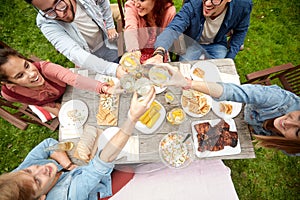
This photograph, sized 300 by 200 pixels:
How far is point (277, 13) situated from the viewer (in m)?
2.96

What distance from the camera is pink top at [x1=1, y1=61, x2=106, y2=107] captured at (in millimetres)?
1583

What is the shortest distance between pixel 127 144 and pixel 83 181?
0.31 meters

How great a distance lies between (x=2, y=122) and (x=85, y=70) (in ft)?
4.67

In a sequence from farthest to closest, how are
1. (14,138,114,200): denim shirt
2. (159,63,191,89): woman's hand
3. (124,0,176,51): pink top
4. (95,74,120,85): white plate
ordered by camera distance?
1. (124,0,176,51): pink top
2. (95,74,120,85): white plate
3. (159,63,191,89): woman's hand
4. (14,138,114,200): denim shirt

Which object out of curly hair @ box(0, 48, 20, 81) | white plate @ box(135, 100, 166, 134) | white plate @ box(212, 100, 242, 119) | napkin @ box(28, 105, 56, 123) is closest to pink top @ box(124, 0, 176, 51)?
white plate @ box(135, 100, 166, 134)

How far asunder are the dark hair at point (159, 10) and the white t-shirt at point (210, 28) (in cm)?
33

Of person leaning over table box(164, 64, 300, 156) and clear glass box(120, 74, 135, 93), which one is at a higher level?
clear glass box(120, 74, 135, 93)

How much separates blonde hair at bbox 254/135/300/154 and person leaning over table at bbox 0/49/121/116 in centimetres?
94

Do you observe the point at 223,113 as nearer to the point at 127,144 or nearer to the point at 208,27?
the point at 127,144

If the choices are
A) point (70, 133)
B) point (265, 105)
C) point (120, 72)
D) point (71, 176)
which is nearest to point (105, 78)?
point (120, 72)

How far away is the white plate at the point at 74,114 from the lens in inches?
58.2

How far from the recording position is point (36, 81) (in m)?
1.61

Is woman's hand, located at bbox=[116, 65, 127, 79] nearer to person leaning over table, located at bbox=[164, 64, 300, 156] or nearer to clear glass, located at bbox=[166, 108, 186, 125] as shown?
person leaning over table, located at bbox=[164, 64, 300, 156]

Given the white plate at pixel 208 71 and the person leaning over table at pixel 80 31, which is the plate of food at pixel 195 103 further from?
the person leaning over table at pixel 80 31
